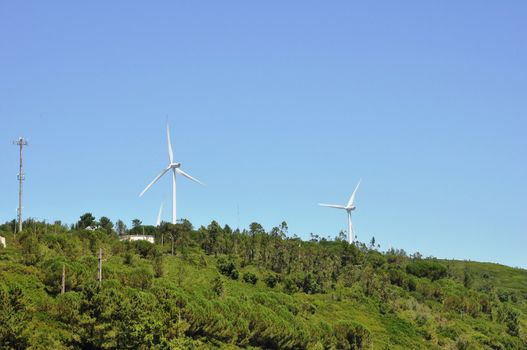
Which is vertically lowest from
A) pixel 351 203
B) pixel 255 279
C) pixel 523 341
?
pixel 523 341

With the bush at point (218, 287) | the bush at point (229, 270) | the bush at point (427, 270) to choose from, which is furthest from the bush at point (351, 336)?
the bush at point (427, 270)

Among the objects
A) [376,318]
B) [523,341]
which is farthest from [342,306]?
[523,341]

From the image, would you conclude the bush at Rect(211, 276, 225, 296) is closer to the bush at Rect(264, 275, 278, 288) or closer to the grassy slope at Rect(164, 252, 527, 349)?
the grassy slope at Rect(164, 252, 527, 349)

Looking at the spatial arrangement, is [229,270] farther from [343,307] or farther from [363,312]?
[363,312]

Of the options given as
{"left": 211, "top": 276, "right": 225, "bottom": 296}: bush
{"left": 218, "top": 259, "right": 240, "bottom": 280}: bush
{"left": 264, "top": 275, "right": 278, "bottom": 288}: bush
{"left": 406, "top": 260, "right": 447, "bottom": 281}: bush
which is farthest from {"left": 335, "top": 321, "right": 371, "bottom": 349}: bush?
{"left": 406, "top": 260, "right": 447, "bottom": 281}: bush

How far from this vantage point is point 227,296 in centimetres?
10738

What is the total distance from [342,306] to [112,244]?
1463 inches

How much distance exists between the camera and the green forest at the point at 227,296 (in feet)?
245

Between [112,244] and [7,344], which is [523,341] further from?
[7,344]

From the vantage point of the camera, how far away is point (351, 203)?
620ft

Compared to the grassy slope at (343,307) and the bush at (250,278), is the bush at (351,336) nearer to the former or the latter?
the grassy slope at (343,307)

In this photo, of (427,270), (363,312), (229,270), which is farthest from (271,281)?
(427,270)

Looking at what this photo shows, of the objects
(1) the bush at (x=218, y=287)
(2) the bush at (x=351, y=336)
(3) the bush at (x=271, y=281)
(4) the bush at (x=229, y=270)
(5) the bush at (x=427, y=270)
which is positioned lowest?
(2) the bush at (x=351, y=336)

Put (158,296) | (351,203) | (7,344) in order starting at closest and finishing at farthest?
1. (7,344)
2. (158,296)
3. (351,203)
